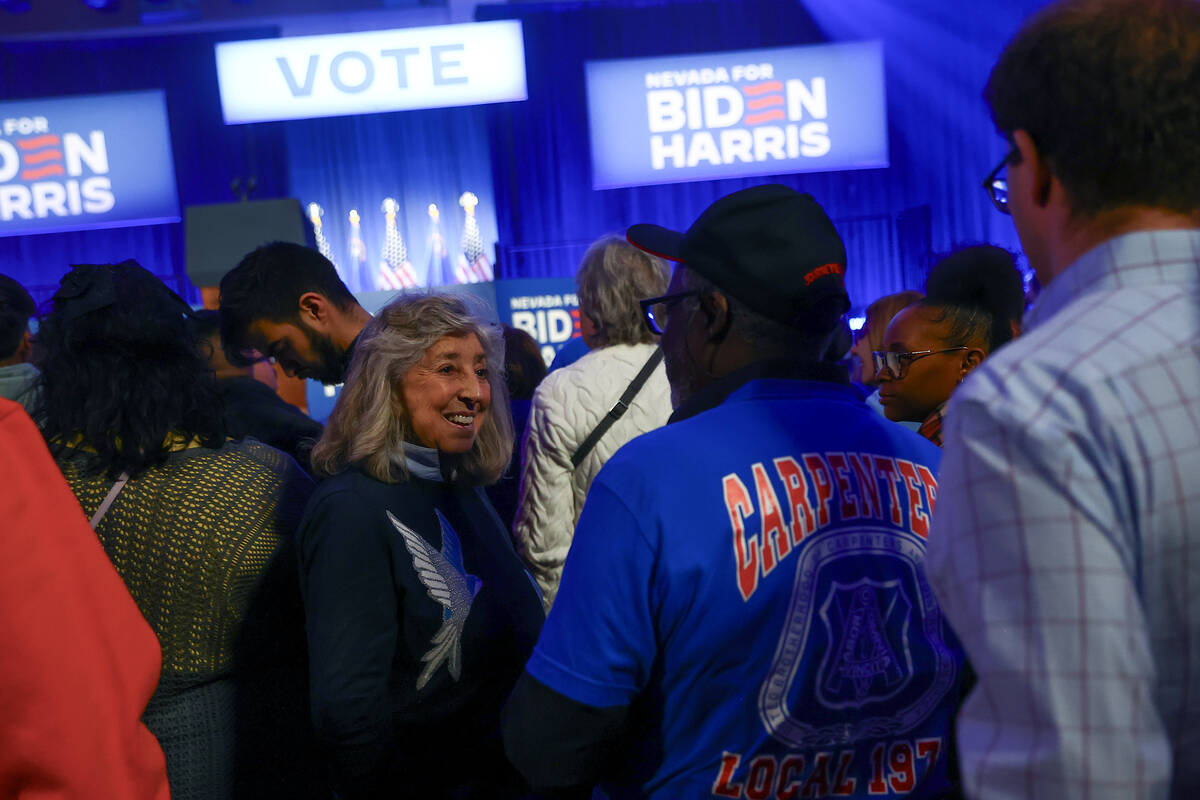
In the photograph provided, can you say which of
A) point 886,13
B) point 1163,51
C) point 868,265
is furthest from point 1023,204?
point 886,13

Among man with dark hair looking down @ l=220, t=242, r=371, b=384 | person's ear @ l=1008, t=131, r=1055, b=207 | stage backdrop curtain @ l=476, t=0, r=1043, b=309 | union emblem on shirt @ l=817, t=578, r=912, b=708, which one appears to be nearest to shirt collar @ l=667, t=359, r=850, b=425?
union emblem on shirt @ l=817, t=578, r=912, b=708

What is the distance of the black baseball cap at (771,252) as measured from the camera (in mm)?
1060

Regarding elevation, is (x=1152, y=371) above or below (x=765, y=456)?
above

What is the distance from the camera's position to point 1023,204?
711mm

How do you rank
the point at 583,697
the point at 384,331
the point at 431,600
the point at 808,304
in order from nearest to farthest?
the point at 583,697 < the point at 808,304 < the point at 431,600 < the point at 384,331

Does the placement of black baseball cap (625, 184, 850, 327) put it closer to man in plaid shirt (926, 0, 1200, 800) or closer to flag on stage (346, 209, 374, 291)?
man in plaid shirt (926, 0, 1200, 800)

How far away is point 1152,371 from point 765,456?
442mm

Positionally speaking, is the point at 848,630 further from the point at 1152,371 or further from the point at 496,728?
the point at 496,728

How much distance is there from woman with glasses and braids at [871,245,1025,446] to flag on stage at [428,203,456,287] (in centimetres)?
834

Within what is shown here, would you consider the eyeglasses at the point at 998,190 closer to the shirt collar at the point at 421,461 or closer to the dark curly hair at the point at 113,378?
the shirt collar at the point at 421,461

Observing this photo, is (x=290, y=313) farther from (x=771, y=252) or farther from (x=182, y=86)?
(x=182, y=86)

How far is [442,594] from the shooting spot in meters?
1.50

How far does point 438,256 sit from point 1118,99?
32.4 ft

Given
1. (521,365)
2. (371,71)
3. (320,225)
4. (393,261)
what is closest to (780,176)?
(393,261)
